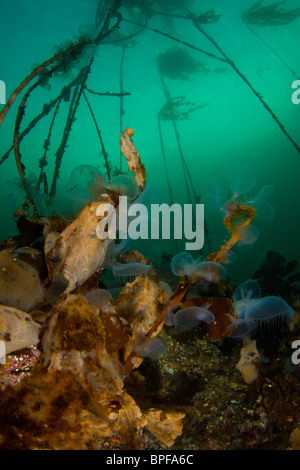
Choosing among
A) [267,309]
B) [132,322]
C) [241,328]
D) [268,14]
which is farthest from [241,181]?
[268,14]

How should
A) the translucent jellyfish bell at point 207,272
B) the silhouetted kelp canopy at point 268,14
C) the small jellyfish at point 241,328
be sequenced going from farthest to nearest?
the silhouetted kelp canopy at point 268,14
the small jellyfish at point 241,328
the translucent jellyfish bell at point 207,272

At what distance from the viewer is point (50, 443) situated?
3.81ft

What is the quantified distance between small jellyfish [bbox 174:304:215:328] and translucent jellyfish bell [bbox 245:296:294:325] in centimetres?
38

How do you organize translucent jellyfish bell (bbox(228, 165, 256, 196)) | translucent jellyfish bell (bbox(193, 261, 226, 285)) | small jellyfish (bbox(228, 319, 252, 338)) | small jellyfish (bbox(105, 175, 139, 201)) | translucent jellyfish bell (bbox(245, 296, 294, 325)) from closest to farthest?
small jellyfish (bbox(105, 175, 139, 201)), translucent jellyfish bell (bbox(193, 261, 226, 285)), translucent jellyfish bell (bbox(245, 296, 294, 325)), small jellyfish (bbox(228, 319, 252, 338)), translucent jellyfish bell (bbox(228, 165, 256, 196))

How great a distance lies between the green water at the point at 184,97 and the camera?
17625 millimetres

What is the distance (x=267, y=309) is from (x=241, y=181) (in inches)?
51.2

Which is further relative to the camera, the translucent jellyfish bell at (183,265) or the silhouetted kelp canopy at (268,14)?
the silhouetted kelp canopy at (268,14)

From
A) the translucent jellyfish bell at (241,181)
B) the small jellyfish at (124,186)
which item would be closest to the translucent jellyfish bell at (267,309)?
the translucent jellyfish bell at (241,181)

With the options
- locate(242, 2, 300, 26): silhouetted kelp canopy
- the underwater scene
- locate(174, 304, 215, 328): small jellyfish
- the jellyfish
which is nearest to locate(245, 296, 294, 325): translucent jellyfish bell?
the underwater scene

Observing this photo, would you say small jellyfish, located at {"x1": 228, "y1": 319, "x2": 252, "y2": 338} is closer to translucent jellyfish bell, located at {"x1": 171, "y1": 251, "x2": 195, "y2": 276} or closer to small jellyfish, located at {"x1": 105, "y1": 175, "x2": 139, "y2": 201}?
→ translucent jellyfish bell, located at {"x1": 171, "y1": 251, "x2": 195, "y2": 276}

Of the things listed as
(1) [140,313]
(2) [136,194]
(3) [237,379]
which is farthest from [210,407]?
(2) [136,194]

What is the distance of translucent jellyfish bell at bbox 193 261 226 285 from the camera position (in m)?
1.82

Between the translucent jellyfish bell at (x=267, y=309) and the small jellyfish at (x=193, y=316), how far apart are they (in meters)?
0.38

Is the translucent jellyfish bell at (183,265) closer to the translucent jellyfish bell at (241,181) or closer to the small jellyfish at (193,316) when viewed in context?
the small jellyfish at (193,316)
